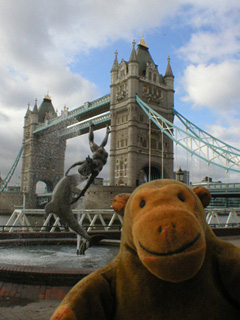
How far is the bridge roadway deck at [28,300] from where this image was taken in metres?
3.43

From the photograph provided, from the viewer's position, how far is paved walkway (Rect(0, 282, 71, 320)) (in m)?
3.43

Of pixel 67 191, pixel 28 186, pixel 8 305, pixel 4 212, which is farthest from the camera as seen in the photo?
pixel 28 186

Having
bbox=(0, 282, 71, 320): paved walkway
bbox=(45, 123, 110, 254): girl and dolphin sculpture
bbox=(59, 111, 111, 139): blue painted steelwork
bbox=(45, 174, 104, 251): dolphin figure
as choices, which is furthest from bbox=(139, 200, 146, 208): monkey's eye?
bbox=(59, 111, 111, 139): blue painted steelwork

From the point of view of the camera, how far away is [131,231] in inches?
72.8

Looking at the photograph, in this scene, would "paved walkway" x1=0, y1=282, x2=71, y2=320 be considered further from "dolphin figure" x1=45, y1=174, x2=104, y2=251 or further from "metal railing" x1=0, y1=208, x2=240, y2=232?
"metal railing" x1=0, y1=208, x2=240, y2=232

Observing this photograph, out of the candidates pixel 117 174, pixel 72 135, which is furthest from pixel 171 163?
pixel 72 135

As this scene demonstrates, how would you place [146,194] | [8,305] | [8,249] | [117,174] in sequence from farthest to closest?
1. [117,174]
2. [8,249]
3. [8,305]
4. [146,194]

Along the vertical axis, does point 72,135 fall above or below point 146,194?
above

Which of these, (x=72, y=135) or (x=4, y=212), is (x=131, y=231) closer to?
(x=72, y=135)

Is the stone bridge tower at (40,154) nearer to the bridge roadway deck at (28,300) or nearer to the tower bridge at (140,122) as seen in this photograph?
the tower bridge at (140,122)

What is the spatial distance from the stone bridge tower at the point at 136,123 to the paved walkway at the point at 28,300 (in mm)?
29657

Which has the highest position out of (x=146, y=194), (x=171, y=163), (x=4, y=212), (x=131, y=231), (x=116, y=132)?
(x=116, y=132)

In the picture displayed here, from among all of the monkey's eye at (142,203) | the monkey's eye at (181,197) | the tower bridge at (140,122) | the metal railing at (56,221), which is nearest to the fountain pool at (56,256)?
the metal railing at (56,221)

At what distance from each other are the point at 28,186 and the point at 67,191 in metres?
52.0
